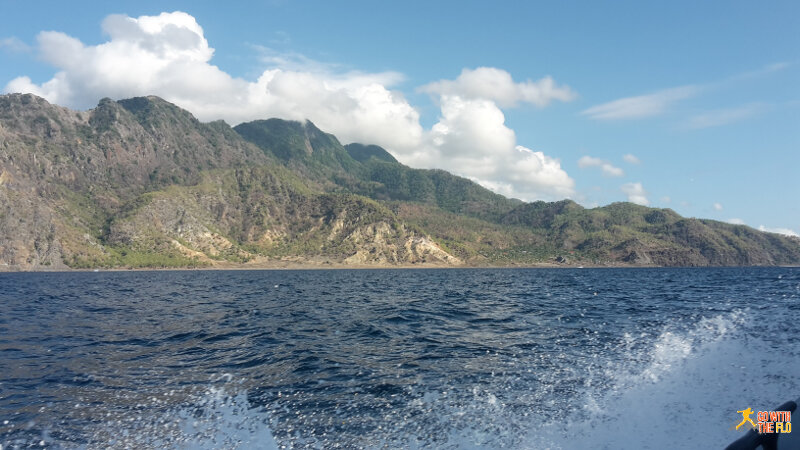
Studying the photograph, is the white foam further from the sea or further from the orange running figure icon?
the orange running figure icon

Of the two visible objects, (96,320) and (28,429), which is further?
(96,320)

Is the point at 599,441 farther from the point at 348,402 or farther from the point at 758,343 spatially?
the point at 758,343

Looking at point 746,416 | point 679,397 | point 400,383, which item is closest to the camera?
point 746,416

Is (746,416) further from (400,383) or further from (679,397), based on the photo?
(400,383)

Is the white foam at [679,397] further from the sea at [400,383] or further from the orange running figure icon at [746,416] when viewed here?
the orange running figure icon at [746,416]

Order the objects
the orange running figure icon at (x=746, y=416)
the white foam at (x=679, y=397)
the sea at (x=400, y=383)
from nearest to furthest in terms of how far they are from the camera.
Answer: the orange running figure icon at (x=746, y=416)
the white foam at (x=679, y=397)
the sea at (x=400, y=383)

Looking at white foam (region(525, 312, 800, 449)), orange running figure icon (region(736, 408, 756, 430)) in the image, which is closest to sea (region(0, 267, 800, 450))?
white foam (region(525, 312, 800, 449))

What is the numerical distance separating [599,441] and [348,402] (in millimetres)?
8233

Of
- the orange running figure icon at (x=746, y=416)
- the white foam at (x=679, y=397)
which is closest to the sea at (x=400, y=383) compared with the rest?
the white foam at (x=679, y=397)

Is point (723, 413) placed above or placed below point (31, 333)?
above

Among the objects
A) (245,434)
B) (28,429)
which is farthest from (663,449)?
(28,429)

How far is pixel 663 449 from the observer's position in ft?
37.0

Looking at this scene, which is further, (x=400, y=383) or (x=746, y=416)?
(x=400, y=383)

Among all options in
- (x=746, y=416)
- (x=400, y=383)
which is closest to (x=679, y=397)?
(x=746, y=416)
